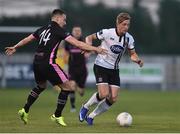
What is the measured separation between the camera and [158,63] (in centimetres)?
3959

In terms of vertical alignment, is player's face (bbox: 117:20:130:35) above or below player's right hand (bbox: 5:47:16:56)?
above

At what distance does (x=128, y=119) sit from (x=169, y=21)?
29.3 metres

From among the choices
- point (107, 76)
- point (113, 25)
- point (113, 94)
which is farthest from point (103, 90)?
point (113, 25)

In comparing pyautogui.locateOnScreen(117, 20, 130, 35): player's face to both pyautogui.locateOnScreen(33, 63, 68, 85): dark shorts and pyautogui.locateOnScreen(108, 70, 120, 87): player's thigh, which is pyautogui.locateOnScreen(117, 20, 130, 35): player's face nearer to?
pyautogui.locateOnScreen(108, 70, 120, 87): player's thigh

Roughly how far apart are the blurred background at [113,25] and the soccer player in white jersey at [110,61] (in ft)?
70.0

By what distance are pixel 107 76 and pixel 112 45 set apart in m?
0.73

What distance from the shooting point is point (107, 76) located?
15773 millimetres

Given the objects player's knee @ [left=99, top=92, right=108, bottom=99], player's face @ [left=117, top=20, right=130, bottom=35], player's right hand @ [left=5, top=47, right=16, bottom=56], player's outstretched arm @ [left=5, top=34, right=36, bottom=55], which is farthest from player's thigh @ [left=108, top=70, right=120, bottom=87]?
player's right hand @ [left=5, top=47, right=16, bottom=56]

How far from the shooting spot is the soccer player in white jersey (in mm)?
15516

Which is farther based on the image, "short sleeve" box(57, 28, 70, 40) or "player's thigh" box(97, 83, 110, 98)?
"player's thigh" box(97, 83, 110, 98)

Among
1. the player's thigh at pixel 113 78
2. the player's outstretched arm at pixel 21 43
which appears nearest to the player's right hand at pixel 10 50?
the player's outstretched arm at pixel 21 43

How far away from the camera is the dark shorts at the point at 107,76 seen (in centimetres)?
1570

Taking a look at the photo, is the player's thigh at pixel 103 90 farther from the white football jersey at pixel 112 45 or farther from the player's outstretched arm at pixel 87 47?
the player's outstretched arm at pixel 87 47

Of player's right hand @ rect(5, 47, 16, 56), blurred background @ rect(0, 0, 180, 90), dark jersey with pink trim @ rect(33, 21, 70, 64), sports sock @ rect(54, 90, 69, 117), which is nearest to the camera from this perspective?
dark jersey with pink trim @ rect(33, 21, 70, 64)
